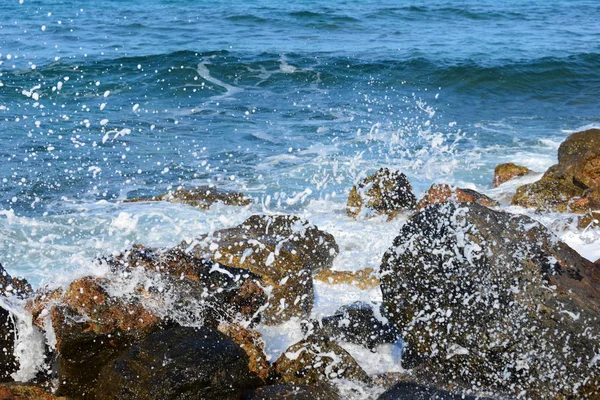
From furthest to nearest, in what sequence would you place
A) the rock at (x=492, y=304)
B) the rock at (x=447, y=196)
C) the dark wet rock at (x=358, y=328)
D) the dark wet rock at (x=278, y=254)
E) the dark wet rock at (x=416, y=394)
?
1. the rock at (x=447, y=196)
2. the dark wet rock at (x=278, y=254)
3. the dark wet rock at (x=358, y=328)
4. the rock at (x=492, y=304)
5. the dark wet rock at (x=416, y=394)

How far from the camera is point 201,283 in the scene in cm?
464

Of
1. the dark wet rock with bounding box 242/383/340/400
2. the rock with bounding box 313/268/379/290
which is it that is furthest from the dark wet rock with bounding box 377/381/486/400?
the rock with bounding box 313/268/379/290

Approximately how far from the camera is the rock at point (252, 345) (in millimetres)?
4133

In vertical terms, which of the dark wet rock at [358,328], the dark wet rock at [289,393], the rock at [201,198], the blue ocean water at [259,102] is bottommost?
the blue ocean water at [259,102]

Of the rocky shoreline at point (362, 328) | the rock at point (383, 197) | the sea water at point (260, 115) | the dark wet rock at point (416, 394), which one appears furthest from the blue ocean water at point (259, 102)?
the dark wet rock at point (416, 394)

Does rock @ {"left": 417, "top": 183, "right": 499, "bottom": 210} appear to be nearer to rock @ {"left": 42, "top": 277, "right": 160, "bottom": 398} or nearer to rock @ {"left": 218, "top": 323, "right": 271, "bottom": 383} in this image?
rock @ {"left": 218, "top": 323, "right": 271, "bottom": 383}

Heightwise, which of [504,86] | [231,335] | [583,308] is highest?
[583,308]

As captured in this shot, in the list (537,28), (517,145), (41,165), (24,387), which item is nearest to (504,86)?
(517,145)

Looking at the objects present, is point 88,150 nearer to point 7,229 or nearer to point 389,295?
point 7,229

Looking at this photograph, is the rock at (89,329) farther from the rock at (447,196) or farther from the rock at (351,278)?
the rock at (447,196)

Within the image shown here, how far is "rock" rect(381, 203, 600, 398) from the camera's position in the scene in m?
3.89

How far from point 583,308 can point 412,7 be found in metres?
23.3

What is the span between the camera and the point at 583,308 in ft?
12.9

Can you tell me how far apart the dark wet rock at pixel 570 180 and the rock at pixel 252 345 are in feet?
14.0
